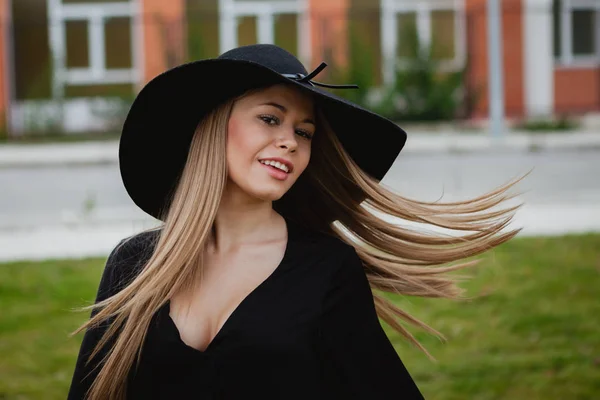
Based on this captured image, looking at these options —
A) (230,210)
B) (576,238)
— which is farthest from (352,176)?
(576,238)

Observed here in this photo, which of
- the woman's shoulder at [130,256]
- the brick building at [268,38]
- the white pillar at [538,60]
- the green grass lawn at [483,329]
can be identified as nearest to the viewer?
the woman's shoulder at [130,256]

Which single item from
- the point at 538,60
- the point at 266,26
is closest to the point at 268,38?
the point at 266,26

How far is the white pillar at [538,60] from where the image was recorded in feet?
69.1

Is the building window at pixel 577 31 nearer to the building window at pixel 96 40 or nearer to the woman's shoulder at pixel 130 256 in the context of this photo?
the building window at pixel 96 40

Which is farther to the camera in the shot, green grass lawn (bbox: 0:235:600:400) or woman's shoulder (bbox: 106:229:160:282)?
green grass lawn (bbox: 0:235:600:400)

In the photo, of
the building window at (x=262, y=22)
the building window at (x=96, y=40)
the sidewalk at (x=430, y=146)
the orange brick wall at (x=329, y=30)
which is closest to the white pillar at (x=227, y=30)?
the building window at (x=262, y=22)

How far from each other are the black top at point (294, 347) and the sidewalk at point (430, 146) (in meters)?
11.4

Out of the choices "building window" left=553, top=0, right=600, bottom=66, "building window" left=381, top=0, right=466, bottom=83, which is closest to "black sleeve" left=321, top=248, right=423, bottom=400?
"building window" left=381, top=0, right=466, bottom=83

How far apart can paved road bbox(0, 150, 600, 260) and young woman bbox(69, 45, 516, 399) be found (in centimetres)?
380

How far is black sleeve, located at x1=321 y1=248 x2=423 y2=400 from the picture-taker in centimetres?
234

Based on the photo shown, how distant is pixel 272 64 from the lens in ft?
8.10

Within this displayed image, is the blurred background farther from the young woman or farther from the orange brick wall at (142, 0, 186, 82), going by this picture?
the young woman

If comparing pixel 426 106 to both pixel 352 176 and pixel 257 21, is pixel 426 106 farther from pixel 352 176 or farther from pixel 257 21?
pixel 352 176

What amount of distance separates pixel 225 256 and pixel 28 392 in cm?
261
